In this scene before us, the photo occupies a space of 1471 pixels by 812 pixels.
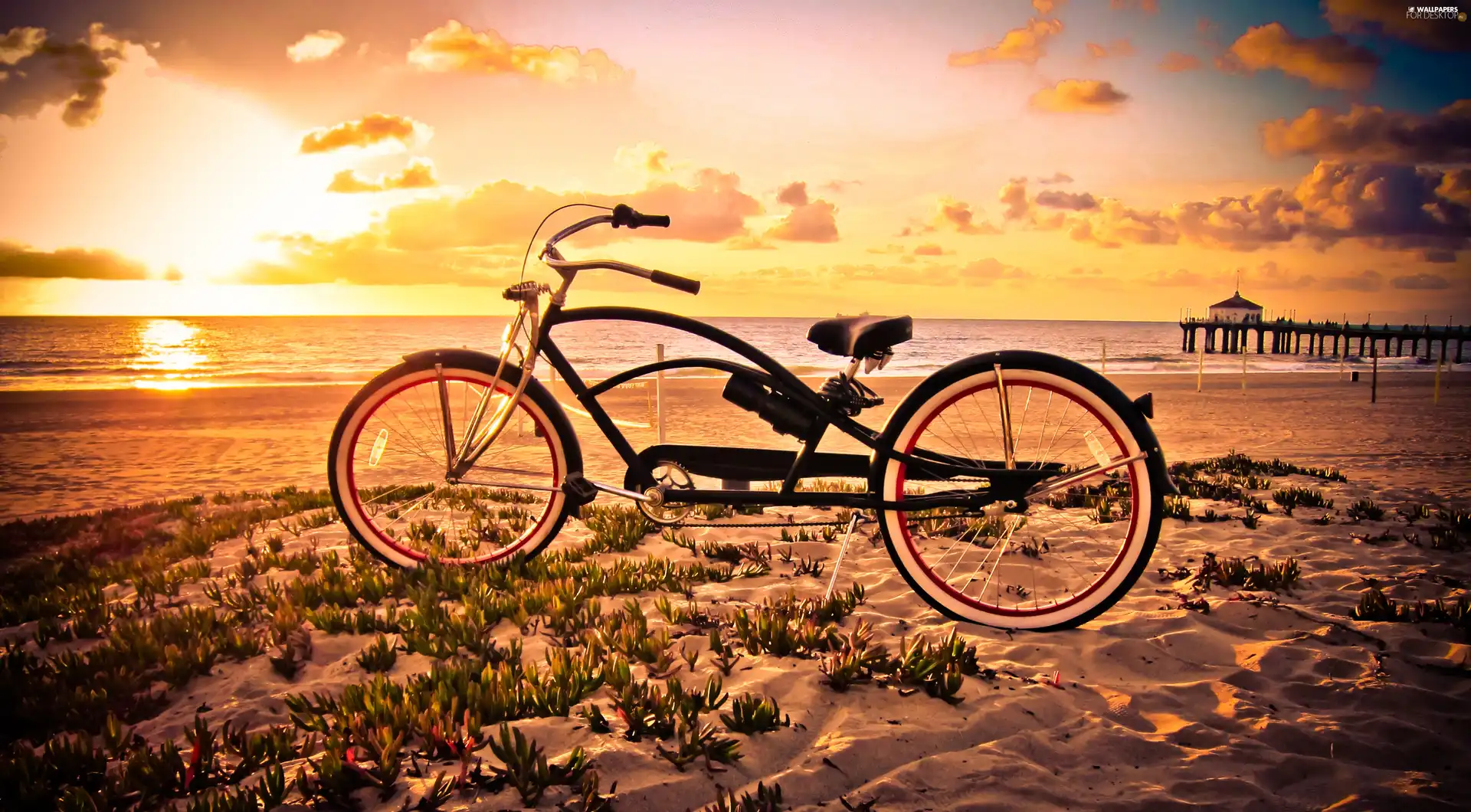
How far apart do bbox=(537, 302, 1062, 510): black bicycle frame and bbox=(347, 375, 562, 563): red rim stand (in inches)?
12.8

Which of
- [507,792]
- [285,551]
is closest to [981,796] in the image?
[507,792]

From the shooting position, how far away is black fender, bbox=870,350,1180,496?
3.32 metres

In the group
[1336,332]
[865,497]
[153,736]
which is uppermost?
[1336,332]

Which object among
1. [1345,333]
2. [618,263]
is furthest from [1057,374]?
[1345,333]

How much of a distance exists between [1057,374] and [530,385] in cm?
282

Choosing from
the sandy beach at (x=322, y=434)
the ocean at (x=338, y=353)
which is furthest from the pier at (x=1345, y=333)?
the sandy beach at (x=322, y=434)

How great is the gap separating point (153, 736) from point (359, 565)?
1.68m

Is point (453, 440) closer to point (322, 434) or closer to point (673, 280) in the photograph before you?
point (673, 280)

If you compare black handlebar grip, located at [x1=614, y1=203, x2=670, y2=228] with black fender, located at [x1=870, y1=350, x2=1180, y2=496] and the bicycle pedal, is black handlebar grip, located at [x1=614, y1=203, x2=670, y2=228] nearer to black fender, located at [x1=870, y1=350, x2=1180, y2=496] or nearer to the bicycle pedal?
the bicycle pedal

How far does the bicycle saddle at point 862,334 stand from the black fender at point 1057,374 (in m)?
0.28

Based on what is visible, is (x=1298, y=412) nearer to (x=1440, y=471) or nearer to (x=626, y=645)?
(x=1440, y=471)

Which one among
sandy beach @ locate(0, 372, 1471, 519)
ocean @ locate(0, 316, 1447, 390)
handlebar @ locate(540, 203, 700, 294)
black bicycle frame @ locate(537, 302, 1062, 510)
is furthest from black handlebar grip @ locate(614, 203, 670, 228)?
ocean @ locate(0, 316, 1447, 390)

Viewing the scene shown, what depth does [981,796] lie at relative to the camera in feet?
7.36

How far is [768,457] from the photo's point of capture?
397 cm
